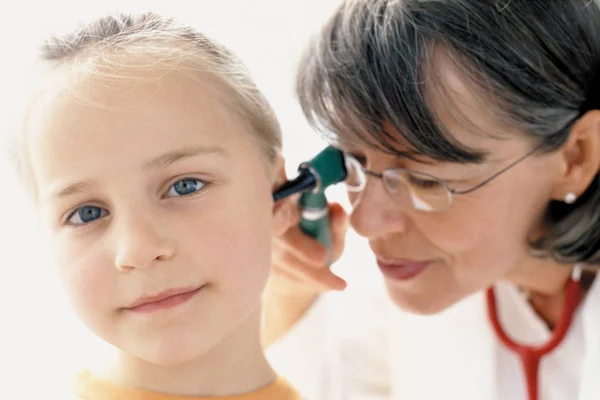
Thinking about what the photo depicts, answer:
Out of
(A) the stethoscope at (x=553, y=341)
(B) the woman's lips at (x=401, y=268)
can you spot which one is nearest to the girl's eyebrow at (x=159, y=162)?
(B) the woman's lips at (x=401, y=268)

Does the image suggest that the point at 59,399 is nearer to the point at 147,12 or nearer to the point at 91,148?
the point at 91,148

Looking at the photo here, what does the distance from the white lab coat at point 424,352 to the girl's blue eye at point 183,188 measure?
0.58 m

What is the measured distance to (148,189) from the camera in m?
0.91

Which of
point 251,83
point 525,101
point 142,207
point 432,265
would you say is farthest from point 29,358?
point 525,101

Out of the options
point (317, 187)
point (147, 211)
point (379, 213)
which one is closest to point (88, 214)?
point (147, 211)

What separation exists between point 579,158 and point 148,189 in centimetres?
73

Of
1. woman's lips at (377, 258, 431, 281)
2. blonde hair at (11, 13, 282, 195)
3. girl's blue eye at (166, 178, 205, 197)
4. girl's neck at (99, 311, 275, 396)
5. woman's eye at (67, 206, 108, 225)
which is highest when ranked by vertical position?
blonde hair at (11, 13, 282, 195)

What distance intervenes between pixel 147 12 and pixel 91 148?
0.77ft

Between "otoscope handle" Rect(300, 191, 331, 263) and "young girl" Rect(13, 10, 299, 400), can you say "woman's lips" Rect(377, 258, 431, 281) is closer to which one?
"otoscope handle" Rect(300, 191, 331, 263)

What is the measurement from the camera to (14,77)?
1011mm

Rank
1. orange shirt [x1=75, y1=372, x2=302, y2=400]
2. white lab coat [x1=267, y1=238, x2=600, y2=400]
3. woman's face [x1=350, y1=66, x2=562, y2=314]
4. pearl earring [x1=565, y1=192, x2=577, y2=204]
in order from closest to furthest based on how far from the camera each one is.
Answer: orange shirt [x1=75, y1=372, x2=302, y2=400]
woman's face [x1=350, y1=66, x2=562, y2=314]
pearl earring [x1=565, y1=192, x2=577, y2=204]
white lab coat [x1=267, y1=238, x2=600, y2=400]

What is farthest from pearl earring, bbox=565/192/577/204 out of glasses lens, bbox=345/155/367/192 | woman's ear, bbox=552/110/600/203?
glasses lens, bbox=345/155/367/192

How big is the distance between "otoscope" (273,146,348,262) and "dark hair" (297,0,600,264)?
61mm

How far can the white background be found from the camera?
3.43 feet
